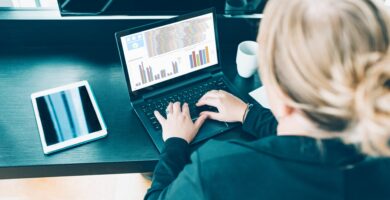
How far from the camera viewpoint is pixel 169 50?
110 cm

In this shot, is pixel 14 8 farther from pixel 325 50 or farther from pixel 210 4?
pixel 325 50

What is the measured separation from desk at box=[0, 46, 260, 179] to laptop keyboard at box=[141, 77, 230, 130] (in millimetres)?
42

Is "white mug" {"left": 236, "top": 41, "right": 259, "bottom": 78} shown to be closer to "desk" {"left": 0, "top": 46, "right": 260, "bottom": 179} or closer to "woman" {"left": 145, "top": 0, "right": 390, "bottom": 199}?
"desk" {"left": 0, "top": 46, "right": 260, "bottom": 179}

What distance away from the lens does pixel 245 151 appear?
69 centimetres

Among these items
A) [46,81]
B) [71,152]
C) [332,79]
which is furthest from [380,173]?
[46,81]

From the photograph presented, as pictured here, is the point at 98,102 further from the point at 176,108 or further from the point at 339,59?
the point at 339,59

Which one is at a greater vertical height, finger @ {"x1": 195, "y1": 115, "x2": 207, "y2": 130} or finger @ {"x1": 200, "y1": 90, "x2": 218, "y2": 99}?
finger @ {"x1": 200, "y1": 90, "x2": 218, "y2": 99}

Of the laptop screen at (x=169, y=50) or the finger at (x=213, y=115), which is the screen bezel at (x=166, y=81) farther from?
the finger at (x=213, y=115)

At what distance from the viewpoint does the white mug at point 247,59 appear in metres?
1.19

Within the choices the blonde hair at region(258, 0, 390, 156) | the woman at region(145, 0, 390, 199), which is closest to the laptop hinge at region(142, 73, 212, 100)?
the woman at region(145, 0, 390, 199)

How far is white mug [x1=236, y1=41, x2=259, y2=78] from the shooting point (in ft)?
3.89

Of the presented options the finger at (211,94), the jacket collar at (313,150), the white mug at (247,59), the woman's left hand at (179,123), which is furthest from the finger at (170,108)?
the jacket collar at (313,150)

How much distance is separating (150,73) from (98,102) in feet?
0.58

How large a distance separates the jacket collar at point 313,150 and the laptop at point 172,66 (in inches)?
15.3
